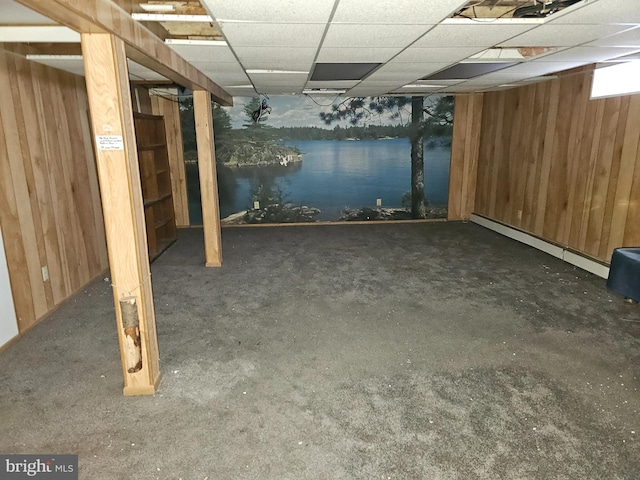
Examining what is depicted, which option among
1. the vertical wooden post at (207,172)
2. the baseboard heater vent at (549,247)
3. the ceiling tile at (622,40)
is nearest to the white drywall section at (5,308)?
the vertical wooden post at (207,172)

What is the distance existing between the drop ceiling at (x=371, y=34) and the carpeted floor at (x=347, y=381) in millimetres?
2111

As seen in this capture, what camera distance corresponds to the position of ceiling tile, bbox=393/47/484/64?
3082mm

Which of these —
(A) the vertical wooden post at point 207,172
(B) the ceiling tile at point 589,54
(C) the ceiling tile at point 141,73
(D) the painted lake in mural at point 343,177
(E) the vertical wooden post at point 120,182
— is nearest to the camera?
(E) the vertical wooden post at point 120,182

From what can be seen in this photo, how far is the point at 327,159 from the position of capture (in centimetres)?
707

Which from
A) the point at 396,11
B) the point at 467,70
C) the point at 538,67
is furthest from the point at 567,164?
the point at 396,11

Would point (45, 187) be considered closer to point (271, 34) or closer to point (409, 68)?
point (271, 34)

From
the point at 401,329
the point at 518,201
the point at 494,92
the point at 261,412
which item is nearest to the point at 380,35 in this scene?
the point at 401,329

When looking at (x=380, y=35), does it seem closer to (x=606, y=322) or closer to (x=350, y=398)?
(x=350, y=398)

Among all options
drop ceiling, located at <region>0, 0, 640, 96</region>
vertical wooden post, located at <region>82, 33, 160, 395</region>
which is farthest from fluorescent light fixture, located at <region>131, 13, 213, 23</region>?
vertical wooden post, located at <region>82, 33, 160, 395</region>

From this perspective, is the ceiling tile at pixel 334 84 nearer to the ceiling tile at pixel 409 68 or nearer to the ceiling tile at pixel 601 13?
the ceiling tile at pixel 409 68

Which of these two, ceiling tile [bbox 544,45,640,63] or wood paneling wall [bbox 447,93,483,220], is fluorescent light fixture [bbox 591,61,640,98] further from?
wood paneling wall [bbox 447,93,483,220]

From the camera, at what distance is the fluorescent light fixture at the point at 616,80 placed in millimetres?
3904

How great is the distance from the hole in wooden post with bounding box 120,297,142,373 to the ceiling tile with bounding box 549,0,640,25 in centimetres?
290

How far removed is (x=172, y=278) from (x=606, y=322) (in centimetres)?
409
